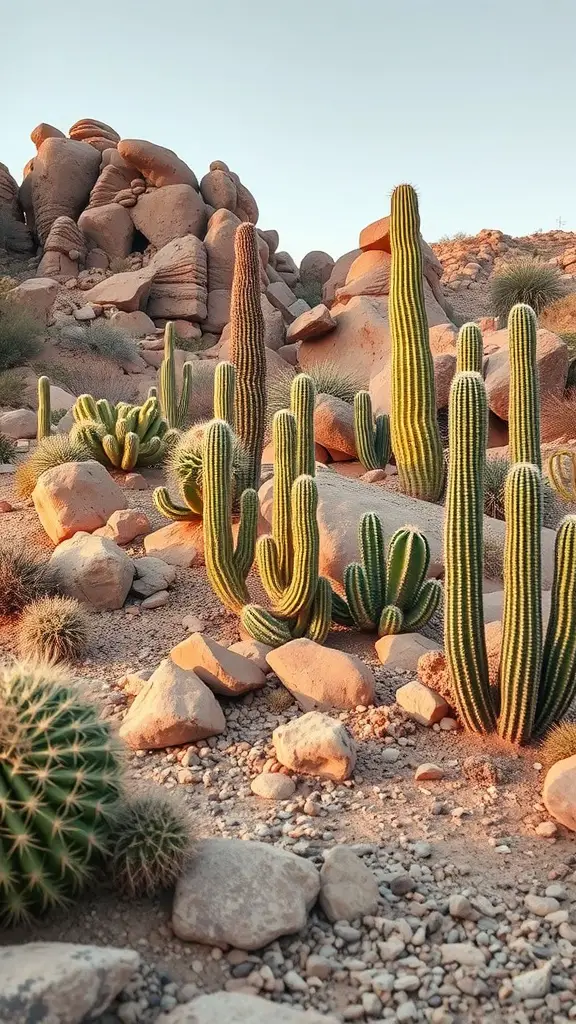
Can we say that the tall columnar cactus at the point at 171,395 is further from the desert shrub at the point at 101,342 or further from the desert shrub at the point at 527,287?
the desert shrub at the point at 527,287

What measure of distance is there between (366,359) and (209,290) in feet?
41.1

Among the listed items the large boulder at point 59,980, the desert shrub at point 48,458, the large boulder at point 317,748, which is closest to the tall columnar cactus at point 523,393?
the large boulder at point 317,748

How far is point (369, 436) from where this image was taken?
34.8 ft

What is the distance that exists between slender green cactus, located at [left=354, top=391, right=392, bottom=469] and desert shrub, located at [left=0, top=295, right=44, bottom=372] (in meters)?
10.8

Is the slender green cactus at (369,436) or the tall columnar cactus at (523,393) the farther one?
the slender green cactus at (369,436)

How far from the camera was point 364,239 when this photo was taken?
22.5m

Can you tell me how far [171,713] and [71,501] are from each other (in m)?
3.89

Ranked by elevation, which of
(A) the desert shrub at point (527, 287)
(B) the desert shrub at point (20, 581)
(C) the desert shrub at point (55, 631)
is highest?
(A) the desert shrub at point (527, 287)

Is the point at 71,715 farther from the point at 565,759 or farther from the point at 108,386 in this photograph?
the point at 108,386

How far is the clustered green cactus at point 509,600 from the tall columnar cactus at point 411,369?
4.39 meters

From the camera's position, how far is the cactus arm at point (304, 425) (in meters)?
6.22

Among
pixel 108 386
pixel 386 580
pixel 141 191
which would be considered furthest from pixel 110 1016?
pixel 141 191

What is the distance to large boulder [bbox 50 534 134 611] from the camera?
691 cm

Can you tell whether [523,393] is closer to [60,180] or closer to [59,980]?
[59,980]
